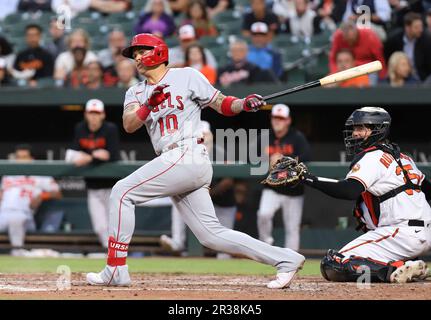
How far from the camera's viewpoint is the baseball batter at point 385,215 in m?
6.05

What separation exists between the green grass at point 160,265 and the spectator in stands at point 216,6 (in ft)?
13.6

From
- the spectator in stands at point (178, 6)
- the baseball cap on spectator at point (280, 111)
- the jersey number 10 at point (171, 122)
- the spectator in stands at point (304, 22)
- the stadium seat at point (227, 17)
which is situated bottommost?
the jersey number 10 at point (171, 122)

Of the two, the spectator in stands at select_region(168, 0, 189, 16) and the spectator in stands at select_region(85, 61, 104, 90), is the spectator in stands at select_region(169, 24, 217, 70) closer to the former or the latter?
the spectator in stands at select_region(85, 61, 104, 90)

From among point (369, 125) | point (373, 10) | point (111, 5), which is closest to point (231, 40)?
point (373, 10)

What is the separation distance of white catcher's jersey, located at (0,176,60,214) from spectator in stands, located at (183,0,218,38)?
115 inches

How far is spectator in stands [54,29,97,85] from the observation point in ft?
35.8

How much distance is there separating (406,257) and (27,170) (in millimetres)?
4584

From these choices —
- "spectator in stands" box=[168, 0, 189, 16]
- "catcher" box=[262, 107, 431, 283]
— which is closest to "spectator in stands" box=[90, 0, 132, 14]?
"spectator in stands" box=[168, 0, 189, 16]

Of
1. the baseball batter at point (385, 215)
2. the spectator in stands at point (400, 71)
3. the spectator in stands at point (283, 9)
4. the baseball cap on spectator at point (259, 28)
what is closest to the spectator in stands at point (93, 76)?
the baseball cap on spectator at point (259, 28)

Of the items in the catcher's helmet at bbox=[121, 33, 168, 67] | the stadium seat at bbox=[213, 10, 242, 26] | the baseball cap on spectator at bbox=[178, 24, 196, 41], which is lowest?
the catcher's helmet at bbox=[121, 33, 168, 67]

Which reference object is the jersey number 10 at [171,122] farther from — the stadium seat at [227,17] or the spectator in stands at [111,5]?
the spectator in stands at [111,5]

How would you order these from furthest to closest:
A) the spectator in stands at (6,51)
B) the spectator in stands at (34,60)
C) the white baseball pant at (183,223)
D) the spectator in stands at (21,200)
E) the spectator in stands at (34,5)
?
Answer: 1. the spectator in stands at (34,5)
2. the spectator in stands at (6,51)
3. the spectator in stands at (34,60)
4. the spectator in stands at (21,200)
5. the white baseball pant at (183,223)

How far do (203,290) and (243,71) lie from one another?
16.0 ft

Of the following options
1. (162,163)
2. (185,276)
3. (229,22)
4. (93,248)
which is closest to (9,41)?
(229,22)
